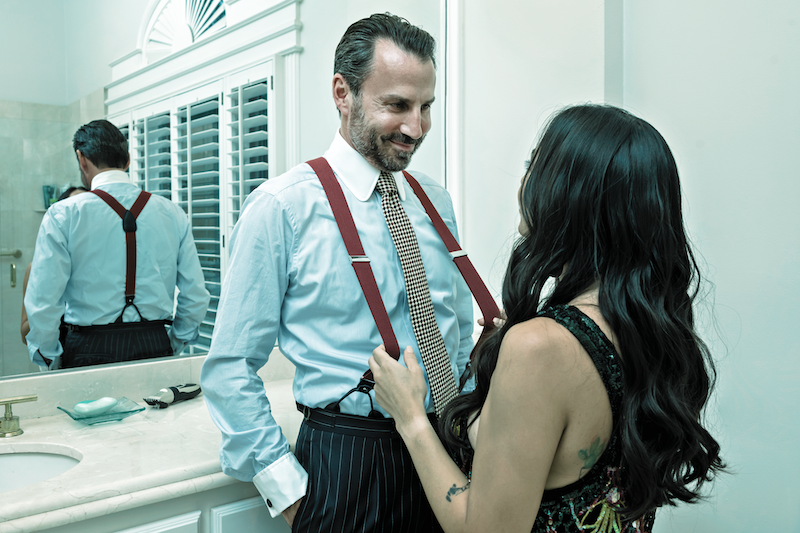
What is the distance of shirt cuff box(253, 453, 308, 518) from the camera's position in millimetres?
1057

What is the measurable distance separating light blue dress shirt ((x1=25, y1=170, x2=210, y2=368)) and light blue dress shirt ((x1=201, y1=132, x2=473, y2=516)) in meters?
0.61

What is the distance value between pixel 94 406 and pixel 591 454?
1.25 metres

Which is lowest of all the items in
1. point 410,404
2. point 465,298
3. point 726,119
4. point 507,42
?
point 410,404

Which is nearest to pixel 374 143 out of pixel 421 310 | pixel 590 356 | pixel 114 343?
pixel 421 310

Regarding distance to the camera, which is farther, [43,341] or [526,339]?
[43,341]

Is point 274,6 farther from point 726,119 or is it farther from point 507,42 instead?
point 726,119

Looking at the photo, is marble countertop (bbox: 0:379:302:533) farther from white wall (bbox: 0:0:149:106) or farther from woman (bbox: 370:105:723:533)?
white wall (bbox: 0:0:149:106)

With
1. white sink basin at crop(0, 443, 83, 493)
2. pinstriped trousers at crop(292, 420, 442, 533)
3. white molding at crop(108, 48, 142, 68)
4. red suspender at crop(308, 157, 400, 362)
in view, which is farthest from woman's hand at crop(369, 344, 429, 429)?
white molding at crop(108, 48, 142, 68)

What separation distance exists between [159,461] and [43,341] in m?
0.56

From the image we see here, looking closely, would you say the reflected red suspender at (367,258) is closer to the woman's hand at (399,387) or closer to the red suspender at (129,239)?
the woman's hand at (399,387)

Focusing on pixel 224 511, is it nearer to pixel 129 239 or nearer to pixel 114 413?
pixel 114 413

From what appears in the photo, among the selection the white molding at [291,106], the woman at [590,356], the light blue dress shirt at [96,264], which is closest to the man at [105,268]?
the light blue dress shirt at [96,264]

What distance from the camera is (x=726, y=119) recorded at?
1.51 metres

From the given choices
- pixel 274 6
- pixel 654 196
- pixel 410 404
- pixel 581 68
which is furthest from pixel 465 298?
pixel 274 6
